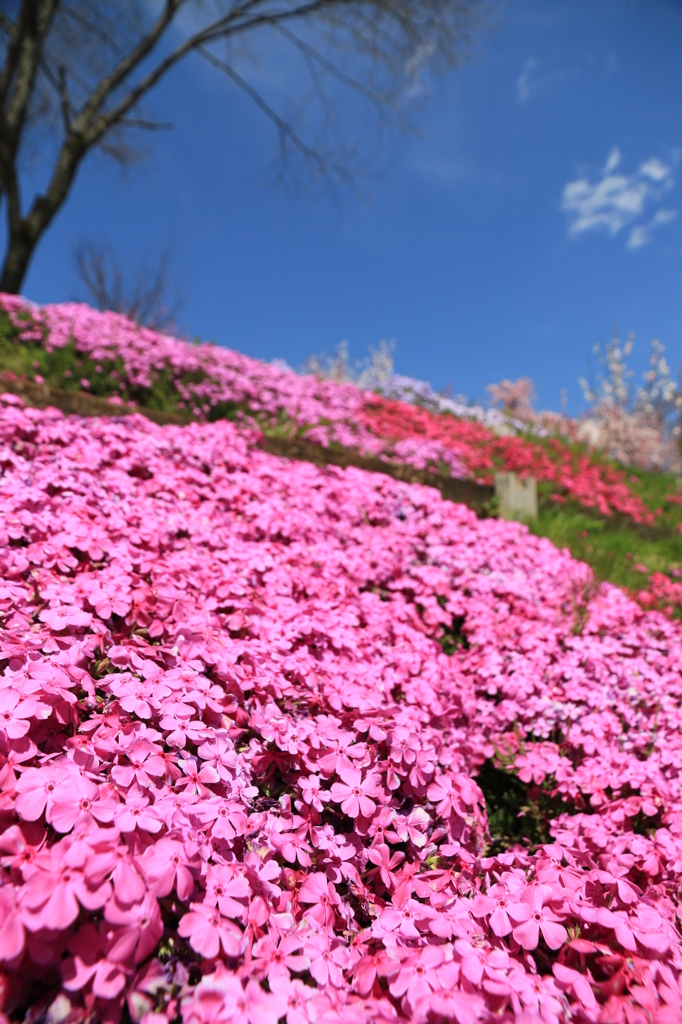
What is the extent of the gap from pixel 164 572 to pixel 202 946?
5.07ft

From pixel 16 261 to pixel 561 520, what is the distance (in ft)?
41.8

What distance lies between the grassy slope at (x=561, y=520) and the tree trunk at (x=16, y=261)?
4943mm

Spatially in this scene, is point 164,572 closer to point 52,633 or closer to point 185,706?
point 52,633

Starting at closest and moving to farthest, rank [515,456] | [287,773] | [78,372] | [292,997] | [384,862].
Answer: [292,997] < [384,862] < [287,773] < [78,372] < [515,456]

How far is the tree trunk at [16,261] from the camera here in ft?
39.9

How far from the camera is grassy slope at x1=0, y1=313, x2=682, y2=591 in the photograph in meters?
5.98

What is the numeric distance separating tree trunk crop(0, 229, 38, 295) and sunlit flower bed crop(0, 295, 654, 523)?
3616 mm

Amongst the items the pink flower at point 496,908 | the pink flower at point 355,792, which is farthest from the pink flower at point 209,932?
the pink flower at point 496,908

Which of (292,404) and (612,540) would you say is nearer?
(612,540)

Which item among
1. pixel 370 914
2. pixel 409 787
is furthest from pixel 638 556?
pixel 370 914

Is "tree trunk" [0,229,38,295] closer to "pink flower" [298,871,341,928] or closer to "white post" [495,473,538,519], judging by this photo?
"white post" [495,473,538,519]

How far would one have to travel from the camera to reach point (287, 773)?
76.2 inches

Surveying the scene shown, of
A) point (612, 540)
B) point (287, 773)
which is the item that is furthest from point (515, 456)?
point (287, 773)

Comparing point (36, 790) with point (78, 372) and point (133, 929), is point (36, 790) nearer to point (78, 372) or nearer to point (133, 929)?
point (133, 929)
